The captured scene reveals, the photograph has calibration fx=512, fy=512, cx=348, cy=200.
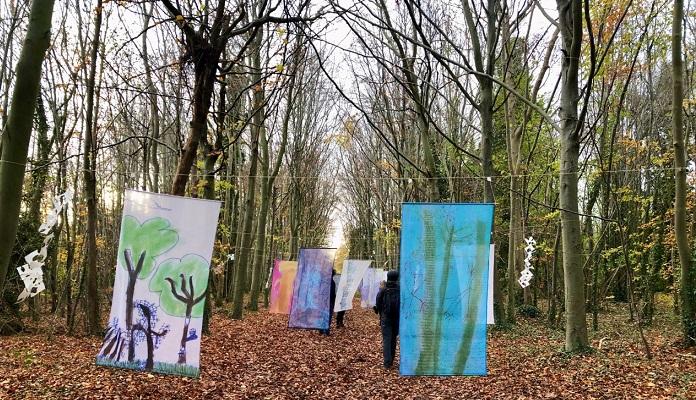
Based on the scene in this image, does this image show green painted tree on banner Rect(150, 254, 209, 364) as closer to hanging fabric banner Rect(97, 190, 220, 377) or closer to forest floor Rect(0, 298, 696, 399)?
hanging fabric banner Rect(97, 190, 220, 377)

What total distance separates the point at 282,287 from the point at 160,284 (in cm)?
1030

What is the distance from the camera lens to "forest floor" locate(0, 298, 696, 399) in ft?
22.6

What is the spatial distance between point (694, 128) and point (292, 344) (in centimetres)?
1581

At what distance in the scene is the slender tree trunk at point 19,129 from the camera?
3654mm

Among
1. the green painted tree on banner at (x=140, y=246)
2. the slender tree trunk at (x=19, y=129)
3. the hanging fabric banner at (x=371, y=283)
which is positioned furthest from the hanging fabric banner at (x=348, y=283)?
the slender tree trunk at (x=19, y=129)

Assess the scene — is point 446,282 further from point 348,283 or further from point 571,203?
point 348,283

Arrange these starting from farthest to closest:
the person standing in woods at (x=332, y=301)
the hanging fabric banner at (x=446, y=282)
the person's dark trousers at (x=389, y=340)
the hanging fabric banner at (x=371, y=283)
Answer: the hanging fabric banner at (x=371, y=283) → the person standing in woods at (x=332, y=301) → the person's dark trousers at (x=389, y=340) → the hanging fabric banner at (x=446, y=282)

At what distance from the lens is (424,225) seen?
658cm

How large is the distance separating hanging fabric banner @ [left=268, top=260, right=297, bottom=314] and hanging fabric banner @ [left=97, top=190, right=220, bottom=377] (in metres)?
10.0

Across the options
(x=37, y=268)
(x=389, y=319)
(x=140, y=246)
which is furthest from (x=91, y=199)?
(x=389, y=319)

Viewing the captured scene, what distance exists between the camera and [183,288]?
6.11m

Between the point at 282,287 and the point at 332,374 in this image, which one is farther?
the point at 282,287

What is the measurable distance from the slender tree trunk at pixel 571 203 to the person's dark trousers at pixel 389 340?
3108 millimetres

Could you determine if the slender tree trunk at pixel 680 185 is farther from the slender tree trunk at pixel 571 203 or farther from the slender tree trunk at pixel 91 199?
the slender tree trunk at pixel 91 199
